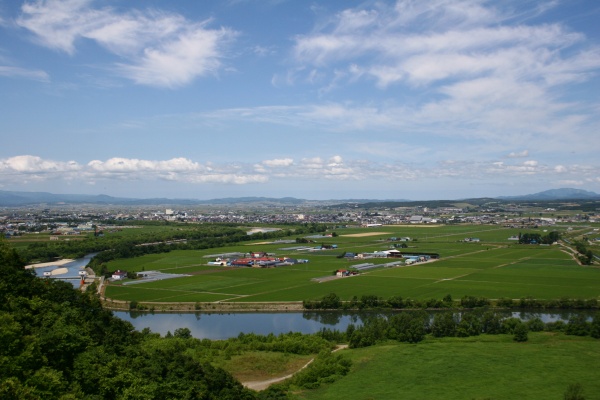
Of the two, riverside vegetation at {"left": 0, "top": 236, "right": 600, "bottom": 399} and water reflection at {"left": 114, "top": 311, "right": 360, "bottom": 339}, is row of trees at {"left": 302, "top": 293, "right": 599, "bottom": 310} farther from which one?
riverside vegetation at {"left": 0, "top": 236, "right": 600, "bottom": 399}

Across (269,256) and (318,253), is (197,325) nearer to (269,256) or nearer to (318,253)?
(269,256)

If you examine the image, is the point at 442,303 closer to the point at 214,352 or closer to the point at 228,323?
the point at 228,323

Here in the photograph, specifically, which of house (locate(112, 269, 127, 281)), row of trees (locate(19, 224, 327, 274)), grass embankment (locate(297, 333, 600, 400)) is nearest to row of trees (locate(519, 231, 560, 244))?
row of trees (locate(19, 224, 327, 274))

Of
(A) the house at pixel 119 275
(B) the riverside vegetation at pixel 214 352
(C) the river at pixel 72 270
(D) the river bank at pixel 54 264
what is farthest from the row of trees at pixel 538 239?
(D) the river bank at pixel 54 264

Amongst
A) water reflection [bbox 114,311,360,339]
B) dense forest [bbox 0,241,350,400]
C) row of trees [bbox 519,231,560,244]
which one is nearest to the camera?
dense forest [bbox 0,241,350,400]

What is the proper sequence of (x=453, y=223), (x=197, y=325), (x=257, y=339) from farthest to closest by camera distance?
(x=453, y=223), (x=197, y=325), (x=257, y=339)

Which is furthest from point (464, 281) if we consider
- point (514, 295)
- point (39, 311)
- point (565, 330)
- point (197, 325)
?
point (39, 311)
